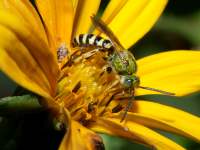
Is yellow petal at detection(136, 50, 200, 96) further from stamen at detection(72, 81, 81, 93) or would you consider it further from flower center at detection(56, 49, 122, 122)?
stamen at detection(72, 81, 81, 93)

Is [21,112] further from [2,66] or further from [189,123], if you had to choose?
[189,123]

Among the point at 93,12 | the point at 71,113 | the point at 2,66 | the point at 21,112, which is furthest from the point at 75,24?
the point at 2,66

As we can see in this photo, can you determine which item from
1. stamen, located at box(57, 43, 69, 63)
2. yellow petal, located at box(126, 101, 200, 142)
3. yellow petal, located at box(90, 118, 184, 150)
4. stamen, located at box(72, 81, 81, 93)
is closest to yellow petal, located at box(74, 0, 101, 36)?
stamen, located at box(57, 43, 69, 63)

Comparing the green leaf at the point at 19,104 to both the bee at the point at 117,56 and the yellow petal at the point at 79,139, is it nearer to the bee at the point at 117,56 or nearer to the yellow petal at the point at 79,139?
the yellow petal at the point at 79,139

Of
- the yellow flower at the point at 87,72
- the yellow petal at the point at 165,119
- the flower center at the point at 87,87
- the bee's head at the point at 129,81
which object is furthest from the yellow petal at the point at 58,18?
the yellow petal at the point at 165,119

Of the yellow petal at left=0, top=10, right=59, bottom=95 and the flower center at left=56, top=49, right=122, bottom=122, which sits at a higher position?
the yellow petal at left=0, top=10, right=59, bottom=95

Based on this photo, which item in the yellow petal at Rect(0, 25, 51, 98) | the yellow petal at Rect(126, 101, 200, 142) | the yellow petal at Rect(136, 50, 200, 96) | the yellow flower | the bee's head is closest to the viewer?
the yellow petal at Rect(0, 25, 51, 98)
